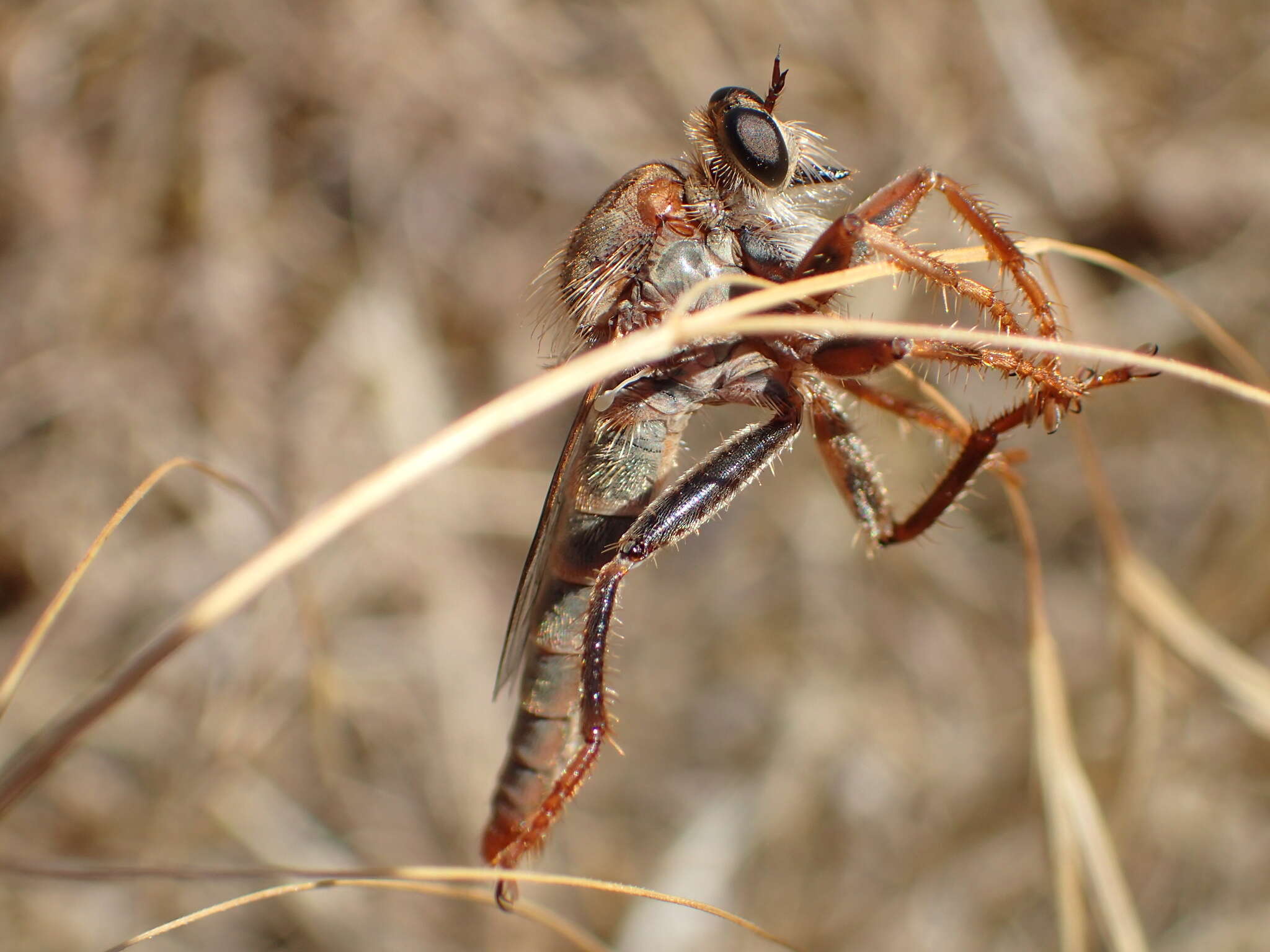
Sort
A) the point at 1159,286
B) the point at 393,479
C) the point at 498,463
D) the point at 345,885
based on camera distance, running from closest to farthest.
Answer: the point at 393,479 < the point at 345,885 < the point at 1159,286 < the point at 498,463

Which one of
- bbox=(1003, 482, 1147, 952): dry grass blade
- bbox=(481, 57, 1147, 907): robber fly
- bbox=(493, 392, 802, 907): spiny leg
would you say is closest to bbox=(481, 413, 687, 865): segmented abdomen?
bbox=(481, 57, 1147, 907): robber fly

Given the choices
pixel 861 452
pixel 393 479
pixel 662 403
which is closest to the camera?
pixel 393 479

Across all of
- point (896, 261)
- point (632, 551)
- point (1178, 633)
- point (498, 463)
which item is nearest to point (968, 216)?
point (896, 261)

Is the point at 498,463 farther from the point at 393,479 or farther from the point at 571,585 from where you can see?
the point at 393,479

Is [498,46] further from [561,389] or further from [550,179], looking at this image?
[561,389]

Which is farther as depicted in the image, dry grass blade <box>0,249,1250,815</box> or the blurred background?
the blurred background

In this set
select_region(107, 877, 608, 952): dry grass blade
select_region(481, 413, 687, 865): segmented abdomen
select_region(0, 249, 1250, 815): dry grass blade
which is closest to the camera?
select_region(0, 249, 1250, 815): dry grass blade

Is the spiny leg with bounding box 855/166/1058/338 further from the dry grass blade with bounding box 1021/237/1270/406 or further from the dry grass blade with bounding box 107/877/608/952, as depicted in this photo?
the dry grass blade with bounding box 107/877/608/952
